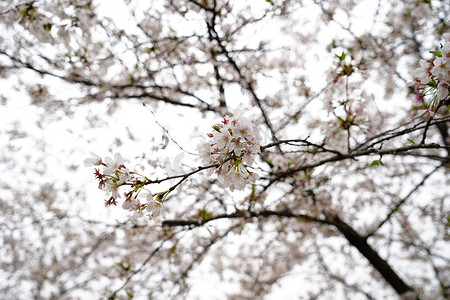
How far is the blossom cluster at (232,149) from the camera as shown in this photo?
1229mm

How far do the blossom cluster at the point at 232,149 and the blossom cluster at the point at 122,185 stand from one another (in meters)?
0.31

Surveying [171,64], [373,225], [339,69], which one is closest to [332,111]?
[339,69]

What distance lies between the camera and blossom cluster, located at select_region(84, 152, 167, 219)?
Answer: 134 centimetres

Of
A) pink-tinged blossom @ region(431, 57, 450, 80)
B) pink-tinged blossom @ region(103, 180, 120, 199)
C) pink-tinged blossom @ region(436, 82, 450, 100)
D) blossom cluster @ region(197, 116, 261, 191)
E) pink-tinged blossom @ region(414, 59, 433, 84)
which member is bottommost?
pink-tinged blossom @ region(103, 180, 120, 199)

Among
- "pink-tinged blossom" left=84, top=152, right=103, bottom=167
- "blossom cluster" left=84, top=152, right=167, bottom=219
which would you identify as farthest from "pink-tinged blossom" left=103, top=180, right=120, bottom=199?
"pink-tinged blossom" left=84, top=152, right=103, bottom=167

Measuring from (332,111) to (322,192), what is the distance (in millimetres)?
1942

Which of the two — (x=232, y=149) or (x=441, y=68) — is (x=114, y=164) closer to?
(x=232, y=149)

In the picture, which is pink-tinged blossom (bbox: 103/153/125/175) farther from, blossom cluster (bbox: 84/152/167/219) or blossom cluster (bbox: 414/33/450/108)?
blossom cluster (bbox: 414/33/450/108)

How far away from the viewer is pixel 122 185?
135cm

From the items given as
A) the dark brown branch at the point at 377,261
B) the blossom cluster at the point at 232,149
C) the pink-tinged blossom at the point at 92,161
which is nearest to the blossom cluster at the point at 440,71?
the blossom cluster at the point at 232,149

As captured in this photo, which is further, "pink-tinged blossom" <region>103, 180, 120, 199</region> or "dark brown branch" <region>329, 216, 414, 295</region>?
"dark brown branch" <region>329, 216, 414, 295</region>

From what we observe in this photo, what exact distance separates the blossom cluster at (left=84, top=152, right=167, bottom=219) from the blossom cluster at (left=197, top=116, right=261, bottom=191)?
1.03 feet

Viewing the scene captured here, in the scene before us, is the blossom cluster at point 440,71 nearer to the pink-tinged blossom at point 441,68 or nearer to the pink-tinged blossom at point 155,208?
the pink-tinged blossom at point 441,68

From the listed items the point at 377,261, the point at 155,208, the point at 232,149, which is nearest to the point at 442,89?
the point at 232,149
